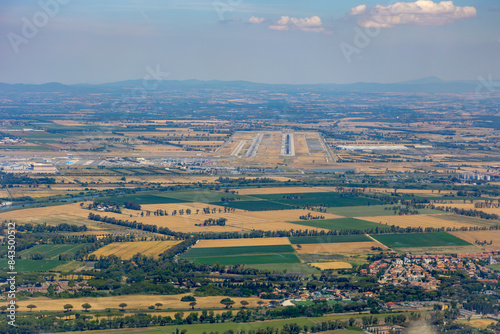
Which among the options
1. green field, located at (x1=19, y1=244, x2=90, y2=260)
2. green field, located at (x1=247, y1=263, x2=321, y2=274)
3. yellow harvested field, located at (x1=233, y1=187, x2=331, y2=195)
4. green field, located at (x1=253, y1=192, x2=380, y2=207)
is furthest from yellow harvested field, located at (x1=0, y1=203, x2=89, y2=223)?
green field, located at (x1=247, y1=263, x2=321, y2=274)

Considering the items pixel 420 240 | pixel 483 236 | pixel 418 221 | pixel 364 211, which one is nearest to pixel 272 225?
pixel 364 211

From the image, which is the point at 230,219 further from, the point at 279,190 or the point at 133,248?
the point at 279,190

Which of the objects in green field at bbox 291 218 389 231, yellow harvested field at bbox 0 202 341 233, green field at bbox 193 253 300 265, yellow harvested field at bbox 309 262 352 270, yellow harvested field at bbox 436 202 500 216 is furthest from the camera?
yellow harvested field at bbox 436 202 500 216

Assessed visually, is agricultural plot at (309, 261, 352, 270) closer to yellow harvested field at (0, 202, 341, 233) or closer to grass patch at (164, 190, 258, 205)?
yellow harvested field at (0, 202, 341, 233)

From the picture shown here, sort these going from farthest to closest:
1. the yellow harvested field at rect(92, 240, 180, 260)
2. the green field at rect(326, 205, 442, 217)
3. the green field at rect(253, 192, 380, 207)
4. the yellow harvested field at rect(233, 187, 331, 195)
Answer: the yellow harvested field at rect(233, 187, 331, 195) → the green field at rect(253, 192, 380, 207) → the green field at rect(326, 205, 442, 217) → the yellow harvested field at rect(92, 240, 180, 260)

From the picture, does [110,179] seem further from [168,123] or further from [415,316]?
[168,123]

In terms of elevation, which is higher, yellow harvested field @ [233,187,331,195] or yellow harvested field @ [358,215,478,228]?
yellow harvested field @ [233,187,331,195]
